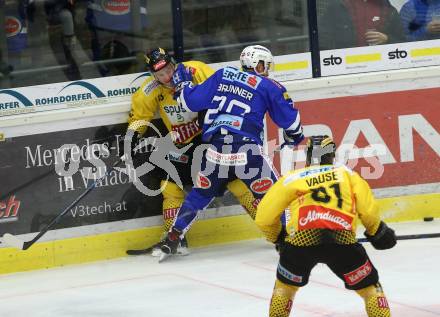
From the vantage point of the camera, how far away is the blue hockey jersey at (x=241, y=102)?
290 inches

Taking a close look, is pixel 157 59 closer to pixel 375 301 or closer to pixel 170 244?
pixel 170 244

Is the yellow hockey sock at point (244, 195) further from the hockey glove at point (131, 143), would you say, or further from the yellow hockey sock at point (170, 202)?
the hockey glove at point (131, 143)

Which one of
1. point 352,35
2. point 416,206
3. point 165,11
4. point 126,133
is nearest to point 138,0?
point 165,11

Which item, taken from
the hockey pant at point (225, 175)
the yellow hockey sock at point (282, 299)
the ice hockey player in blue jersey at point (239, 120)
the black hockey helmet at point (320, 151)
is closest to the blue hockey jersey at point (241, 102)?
the ice hockey player in blue jersey at point (239, 120)

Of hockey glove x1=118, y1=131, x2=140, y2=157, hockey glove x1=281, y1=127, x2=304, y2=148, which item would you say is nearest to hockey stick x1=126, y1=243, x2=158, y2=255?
hockey glove x1=118, y1=131, x2=140, y2=157

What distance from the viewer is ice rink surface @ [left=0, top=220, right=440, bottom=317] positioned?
6293 mm

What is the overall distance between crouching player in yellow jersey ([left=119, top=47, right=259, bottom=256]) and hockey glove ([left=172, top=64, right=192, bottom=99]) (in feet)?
0.11

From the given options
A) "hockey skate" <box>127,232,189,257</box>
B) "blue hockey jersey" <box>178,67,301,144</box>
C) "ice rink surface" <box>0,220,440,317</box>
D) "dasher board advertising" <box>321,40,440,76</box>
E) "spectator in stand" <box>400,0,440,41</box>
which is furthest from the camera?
"spectator in stand" <box>400,0,440,41</box>

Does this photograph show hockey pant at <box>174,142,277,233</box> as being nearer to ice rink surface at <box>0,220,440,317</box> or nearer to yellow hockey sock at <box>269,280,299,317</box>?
ice rink surface at <box>0,220,440,317</box>

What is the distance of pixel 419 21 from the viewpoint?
858 centimetres

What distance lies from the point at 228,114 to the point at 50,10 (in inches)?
59.7

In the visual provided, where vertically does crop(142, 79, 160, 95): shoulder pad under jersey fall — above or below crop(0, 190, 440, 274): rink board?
above

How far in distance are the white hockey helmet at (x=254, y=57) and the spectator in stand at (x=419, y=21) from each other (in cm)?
161

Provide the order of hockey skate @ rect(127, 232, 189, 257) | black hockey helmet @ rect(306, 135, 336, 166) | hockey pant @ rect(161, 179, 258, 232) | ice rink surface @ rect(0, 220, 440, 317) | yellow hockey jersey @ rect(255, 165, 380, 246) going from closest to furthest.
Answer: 1. yellow hockey jersey @ rect(255, 165, 380, 246)
2. black hockey helmet @ rect(306, 135, 336, 166)
3. ice rink surface @ rect(0, 220, 440, 317)
4. hockey pant @ rect(161, 179, 258, 232)
5. hockey skate @ rect(127, 232, 189, 257)
